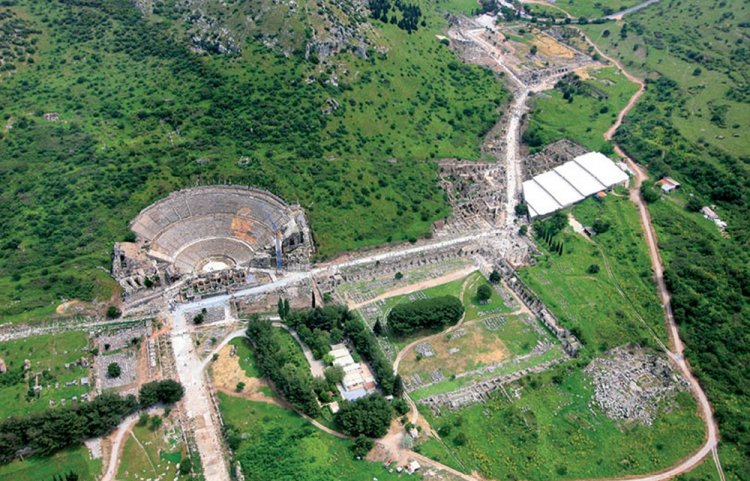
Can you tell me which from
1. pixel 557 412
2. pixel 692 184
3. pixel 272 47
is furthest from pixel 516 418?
pixel 272 47

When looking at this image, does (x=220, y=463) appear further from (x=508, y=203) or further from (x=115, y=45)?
(x=115, y=45)

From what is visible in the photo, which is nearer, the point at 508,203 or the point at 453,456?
the point at 453,456

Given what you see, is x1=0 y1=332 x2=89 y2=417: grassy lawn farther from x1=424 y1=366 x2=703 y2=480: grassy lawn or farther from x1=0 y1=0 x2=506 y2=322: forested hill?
x1=424 y1=366 x2=703 y2=480: grassy lawn

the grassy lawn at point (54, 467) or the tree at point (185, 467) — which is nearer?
the grassy lawn at point (54, 467)

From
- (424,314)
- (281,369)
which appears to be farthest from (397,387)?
(281,369)

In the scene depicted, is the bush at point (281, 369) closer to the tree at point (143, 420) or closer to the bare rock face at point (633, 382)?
the tree at point (143, 420)

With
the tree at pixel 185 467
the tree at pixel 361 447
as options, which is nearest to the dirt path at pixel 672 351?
the tree at pixel 361 447
